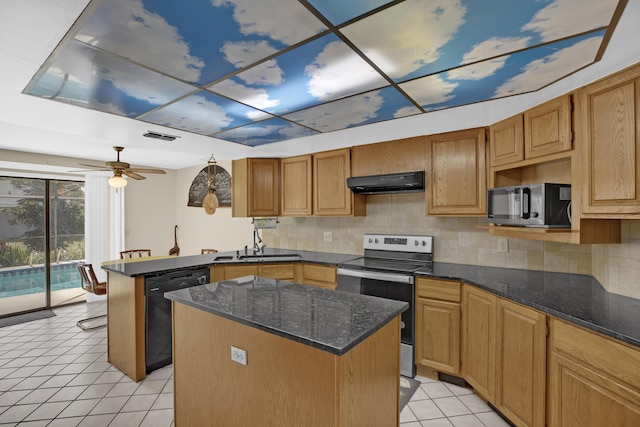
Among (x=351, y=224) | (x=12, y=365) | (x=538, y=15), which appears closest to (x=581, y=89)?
(x=538, y=15)

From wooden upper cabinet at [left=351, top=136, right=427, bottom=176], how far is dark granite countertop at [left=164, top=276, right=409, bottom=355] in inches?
67.0

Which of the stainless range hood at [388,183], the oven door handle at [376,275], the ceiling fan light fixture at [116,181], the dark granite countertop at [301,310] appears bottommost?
the oven door handle at [376,275]

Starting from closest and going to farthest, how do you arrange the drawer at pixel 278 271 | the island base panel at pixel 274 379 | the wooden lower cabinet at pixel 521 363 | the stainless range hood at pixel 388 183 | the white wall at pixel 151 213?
the island base panel at pixel 274 379 → the wooden lower cabinet at pixel 521 363 → the stainless range hood at pixel 388 183 → the drawer at pixel 278 271 → the white wall at pixel 151 213

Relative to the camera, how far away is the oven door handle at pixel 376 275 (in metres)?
2.58

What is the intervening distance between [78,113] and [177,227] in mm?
4055

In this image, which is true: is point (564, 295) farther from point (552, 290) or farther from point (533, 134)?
point (533, 134)

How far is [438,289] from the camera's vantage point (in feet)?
8.05

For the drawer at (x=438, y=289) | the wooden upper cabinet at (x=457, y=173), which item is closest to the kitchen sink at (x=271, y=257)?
the drawer at (x=438, y=289)

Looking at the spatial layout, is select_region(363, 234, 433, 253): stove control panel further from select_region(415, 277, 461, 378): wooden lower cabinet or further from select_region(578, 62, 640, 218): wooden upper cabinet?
select_region(578, 62, 640, 218): wooden upper cabinet

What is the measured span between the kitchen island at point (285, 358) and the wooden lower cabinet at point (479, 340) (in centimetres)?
97

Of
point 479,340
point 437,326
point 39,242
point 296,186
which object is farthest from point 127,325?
point 39,242

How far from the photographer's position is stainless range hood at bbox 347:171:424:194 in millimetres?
2811

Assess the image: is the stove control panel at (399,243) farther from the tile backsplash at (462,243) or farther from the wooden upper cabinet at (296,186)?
the wooden upper cabinet at (296,186)

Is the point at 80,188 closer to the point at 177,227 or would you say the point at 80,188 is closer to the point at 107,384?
the point at 177,227
